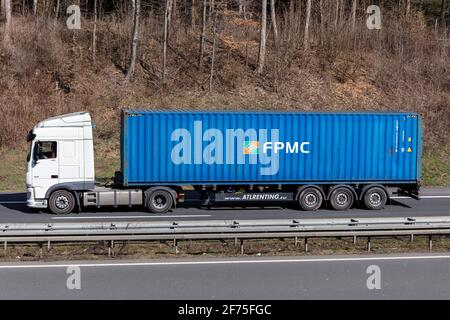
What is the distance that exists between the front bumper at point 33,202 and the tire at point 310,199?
292 inches

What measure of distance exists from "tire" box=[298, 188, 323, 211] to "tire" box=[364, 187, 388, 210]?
55.4 inches

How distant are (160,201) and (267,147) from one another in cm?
351

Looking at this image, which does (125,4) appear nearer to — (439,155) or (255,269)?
(439,155)

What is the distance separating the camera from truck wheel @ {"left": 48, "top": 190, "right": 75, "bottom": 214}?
1905cm

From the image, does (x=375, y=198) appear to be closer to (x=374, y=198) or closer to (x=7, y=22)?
(x=374, y=198)

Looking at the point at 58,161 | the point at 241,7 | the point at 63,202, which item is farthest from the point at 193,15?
the point at 63,202

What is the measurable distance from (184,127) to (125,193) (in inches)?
100

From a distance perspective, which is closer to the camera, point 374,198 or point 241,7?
point 374,198

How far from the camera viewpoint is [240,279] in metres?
11.0

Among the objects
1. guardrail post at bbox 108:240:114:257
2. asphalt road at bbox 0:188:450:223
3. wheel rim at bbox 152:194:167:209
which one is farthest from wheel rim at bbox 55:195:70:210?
guardrail post at bbox 108:240:114:257

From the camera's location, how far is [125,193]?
63.4 feet

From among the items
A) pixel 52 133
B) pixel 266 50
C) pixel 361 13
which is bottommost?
pixel 52 133

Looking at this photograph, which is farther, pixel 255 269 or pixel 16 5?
pixel 16 5

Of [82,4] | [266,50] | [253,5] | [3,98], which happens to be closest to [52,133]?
[3,98]
